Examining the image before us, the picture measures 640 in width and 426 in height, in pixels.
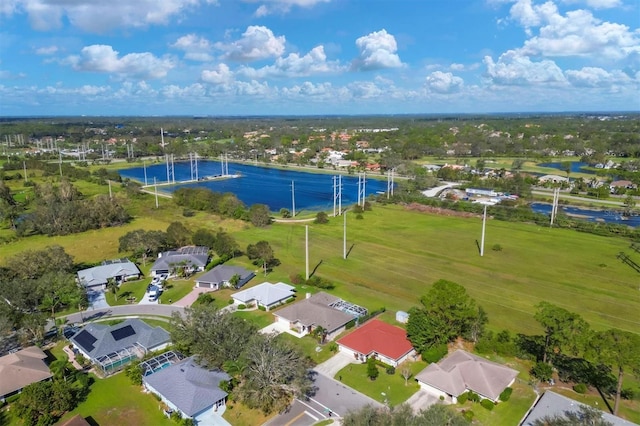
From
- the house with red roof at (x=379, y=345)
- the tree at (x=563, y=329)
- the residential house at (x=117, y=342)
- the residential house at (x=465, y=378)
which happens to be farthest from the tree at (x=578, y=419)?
the residential house at (x=117, y=342)

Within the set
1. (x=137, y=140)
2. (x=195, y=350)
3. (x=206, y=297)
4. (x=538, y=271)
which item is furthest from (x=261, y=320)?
(x=137, y=140)

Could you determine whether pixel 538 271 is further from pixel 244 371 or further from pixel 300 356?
pixel 244 371

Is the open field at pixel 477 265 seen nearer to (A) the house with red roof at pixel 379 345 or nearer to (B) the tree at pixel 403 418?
(A) the house with red roof at pixel 379 345

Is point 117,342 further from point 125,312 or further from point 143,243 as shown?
point 143,243

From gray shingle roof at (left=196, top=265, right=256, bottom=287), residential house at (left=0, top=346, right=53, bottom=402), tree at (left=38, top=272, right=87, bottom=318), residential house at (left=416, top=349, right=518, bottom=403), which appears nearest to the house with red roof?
residential house at (left=416, top=349, right=518, bottom=403)

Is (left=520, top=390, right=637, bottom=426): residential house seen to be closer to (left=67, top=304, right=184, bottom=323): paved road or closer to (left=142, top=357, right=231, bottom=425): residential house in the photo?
(left=142, top=357, right=231, bottom=425): residential house

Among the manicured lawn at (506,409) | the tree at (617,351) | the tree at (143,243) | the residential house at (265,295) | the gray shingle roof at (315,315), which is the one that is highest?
the tree at (617,351)
